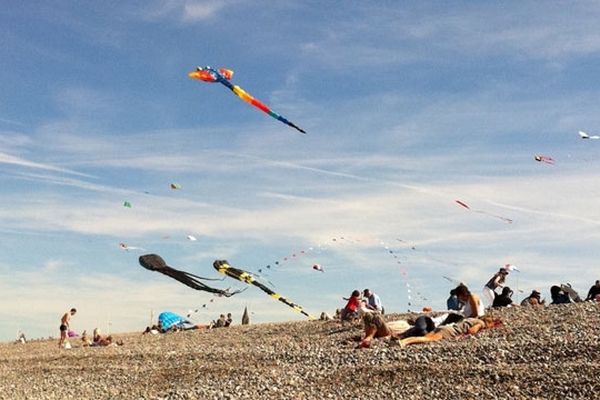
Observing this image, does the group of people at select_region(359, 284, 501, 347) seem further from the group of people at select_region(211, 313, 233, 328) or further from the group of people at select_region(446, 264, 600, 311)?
the group of people at select_region(211, 313, 233, 328)

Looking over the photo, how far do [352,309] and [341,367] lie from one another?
9.22 m

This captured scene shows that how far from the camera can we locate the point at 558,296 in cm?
3025

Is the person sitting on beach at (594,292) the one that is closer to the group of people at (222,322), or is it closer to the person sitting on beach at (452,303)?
the person sitting on beach at (452,303)

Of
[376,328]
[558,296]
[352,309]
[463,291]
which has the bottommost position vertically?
[376,328]

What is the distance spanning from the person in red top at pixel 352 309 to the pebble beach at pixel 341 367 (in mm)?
464

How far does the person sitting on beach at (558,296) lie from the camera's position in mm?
29922

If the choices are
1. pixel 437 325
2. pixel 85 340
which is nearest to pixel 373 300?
pixel 437 325

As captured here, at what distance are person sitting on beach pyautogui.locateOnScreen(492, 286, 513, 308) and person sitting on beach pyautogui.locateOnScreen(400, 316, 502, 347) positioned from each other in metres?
5.49

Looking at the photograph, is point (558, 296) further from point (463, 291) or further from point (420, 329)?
point (420, 329)

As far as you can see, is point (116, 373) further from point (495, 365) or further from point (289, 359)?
point (495, 365)

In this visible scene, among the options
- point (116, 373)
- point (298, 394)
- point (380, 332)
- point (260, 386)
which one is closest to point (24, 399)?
point (116, 373)

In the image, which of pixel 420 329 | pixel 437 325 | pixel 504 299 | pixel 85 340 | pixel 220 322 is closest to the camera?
pixel 420 329

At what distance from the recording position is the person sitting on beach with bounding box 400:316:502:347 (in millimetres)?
22750

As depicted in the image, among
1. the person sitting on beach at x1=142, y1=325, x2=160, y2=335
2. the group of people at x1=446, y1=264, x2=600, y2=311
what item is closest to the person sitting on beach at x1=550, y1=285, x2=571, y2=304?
the group of people at x1=446, y1=264, x2=600, y2=311
